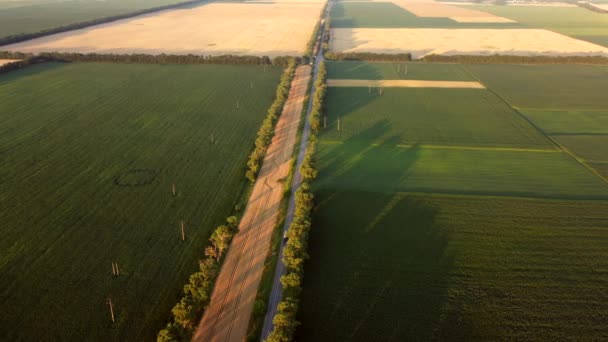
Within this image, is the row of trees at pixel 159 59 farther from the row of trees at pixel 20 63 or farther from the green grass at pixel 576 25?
the green grass at pixel 576 25

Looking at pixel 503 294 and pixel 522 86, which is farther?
pixel 522 86

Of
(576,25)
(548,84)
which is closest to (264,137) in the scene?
(548,84)

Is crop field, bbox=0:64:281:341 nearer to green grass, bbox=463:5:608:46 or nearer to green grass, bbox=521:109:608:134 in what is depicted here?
green grass, bbox=521:109:608:134

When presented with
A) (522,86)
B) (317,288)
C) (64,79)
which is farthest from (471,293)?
(64,79)

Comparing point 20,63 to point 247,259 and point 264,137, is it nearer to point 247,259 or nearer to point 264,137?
point 264,137

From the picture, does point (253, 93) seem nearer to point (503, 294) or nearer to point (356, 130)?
point (356, 130)
